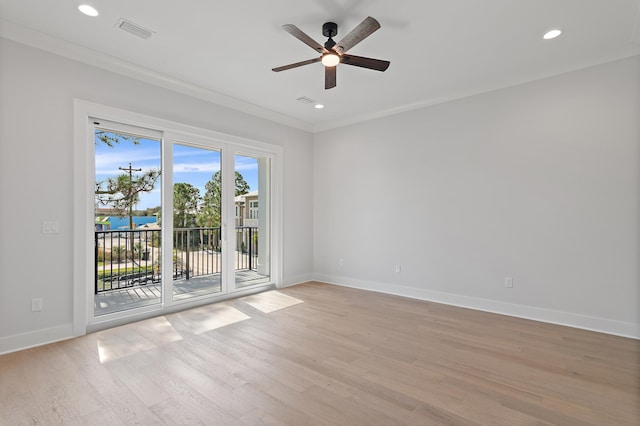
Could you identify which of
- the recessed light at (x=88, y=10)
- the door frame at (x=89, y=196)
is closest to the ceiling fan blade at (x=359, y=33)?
the recessed light at (x=88, y=10)

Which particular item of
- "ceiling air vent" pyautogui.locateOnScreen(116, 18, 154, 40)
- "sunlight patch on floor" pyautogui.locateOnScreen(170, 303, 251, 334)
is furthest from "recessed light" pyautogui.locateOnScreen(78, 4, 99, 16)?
"sunlight patch on floor" pyautogui.locateOnScreen(170, 303, 251, 334)

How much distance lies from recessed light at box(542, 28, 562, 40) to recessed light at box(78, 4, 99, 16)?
402cm

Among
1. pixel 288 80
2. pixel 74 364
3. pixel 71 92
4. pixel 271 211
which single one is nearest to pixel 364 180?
pixel 271 211

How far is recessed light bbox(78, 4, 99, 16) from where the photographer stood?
2510 millimetres

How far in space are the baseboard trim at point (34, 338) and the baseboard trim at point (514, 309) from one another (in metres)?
3.88

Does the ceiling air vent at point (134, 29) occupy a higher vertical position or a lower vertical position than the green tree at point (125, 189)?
higher

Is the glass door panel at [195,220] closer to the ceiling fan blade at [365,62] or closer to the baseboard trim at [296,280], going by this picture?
the baseboard trim at [296,280]

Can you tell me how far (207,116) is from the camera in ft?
14.1

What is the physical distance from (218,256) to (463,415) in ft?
12.1

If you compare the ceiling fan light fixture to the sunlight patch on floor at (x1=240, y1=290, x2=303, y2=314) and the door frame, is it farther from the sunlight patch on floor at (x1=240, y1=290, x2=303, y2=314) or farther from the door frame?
the sunlight patch on floor at (x1=240, y1=290, x2=303, y2=314)

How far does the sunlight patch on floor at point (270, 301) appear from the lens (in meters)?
4.16

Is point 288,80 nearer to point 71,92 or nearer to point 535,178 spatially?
point 71,92

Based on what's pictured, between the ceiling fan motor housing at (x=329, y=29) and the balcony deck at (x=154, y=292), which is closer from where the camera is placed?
the ceiling fan motor housing at (x=329, y=29)

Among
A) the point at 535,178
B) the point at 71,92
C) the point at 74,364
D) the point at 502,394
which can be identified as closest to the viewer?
the point at 502,394
